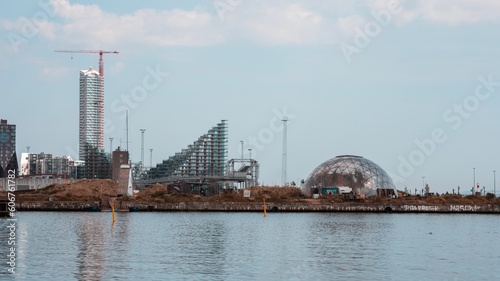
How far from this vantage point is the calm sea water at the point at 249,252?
5828 cm

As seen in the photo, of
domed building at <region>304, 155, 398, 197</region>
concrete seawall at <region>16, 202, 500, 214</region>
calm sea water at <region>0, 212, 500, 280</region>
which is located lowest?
calm sea water at <region>0, 212, 500, 280</region>

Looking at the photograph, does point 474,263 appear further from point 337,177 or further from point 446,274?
point 337,177

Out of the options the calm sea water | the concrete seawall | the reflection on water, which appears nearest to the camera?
the reflection on water

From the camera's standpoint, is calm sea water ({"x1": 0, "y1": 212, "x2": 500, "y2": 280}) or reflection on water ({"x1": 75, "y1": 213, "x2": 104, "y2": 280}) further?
calm sea water ({"x1": 0, "y1": 212, "x2": 500, "y2": 280})

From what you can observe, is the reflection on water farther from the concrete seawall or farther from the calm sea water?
the concrete seawall

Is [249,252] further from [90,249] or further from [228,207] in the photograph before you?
[228,207]

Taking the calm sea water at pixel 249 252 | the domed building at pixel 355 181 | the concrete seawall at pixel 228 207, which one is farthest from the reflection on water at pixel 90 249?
the domed building at pixel 355 181

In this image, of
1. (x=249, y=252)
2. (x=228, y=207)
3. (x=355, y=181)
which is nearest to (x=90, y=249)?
(x=249, y=252)

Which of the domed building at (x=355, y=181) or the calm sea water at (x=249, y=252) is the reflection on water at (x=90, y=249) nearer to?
the calm sea water at (x=249, y=252)

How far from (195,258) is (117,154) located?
123m

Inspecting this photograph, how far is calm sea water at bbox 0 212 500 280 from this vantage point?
191ft

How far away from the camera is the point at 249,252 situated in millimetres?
74625

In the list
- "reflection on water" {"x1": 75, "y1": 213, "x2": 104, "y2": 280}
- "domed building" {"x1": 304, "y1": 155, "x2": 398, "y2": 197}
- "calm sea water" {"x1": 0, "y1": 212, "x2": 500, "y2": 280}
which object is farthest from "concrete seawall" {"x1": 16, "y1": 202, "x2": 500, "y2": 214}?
"calm sea water" {"x1": 0, "y1": 212, "x2": 500, "y2": 280}

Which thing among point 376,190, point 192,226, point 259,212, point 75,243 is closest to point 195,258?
point 75,243
